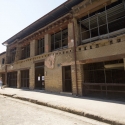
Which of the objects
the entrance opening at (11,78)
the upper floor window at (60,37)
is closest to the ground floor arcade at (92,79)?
the upper floor window at (60,37)

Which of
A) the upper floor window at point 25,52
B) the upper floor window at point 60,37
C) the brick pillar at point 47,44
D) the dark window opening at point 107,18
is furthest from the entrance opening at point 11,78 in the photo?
the dark window opening at point 107,18

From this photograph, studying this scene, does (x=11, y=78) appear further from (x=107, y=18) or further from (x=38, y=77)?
(x=107, y=18)

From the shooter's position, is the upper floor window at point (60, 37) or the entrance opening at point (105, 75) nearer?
the entrance opening at point (105, 75)

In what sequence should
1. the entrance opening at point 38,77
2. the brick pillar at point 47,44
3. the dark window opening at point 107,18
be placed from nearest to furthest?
the dark window opening at point 107,18 → the brick pillar at point 47,44 → the entrance opening at point 38,77

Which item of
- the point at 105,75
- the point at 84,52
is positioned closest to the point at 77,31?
the point at 84,52

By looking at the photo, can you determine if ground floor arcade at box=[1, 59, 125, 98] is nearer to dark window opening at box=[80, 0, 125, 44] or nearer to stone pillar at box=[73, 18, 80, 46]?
stone pillar at box=[73, 18, 80, 46]

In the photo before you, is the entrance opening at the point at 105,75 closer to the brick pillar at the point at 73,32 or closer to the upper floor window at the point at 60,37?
the brick pillar at the point at 73,32

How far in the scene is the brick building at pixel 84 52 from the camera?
773cm

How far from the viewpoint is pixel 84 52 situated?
8.50m

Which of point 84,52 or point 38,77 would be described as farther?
point 38,77

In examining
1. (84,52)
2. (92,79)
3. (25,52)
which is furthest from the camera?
(25,52)

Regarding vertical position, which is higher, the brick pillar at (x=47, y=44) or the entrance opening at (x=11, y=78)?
the brick pillar at (x=47, y=44)

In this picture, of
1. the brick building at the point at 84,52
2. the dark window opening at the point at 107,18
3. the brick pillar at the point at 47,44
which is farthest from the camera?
the brick pillar at the point at 47,44

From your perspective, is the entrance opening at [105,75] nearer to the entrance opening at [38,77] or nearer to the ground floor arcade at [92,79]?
the ground floor arcade at [92,79]
